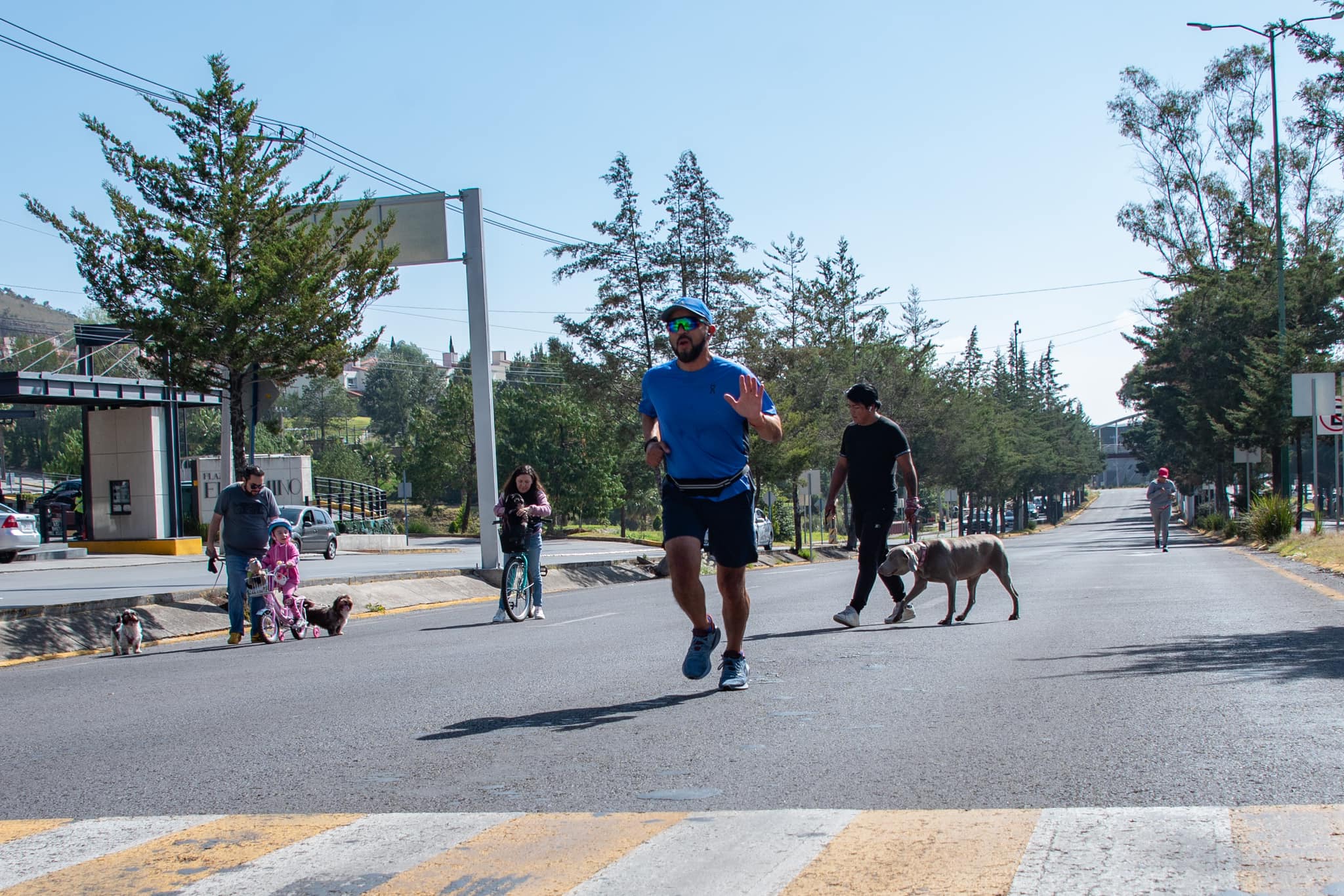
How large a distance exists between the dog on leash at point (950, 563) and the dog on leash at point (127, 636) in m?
6.77

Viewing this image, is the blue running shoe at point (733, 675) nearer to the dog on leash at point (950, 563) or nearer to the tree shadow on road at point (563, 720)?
the tree shadow on road at point (563, 720)

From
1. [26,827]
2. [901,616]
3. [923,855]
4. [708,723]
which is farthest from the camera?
[901,616]

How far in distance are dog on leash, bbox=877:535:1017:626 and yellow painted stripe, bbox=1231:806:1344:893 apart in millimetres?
6316

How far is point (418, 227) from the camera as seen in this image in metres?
20.8

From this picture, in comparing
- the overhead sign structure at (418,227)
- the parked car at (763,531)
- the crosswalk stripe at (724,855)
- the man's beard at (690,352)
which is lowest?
the parked car at (763,531)

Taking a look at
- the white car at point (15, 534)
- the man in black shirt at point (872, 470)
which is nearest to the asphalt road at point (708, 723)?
the man in black shirt at point (872, 470)

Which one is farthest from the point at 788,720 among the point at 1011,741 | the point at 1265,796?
the point at 1265,796

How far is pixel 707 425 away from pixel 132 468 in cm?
3161

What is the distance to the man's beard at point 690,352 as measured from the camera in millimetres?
6301

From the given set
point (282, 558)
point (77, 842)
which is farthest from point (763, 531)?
point (77, 842)

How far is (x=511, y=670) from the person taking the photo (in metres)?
8.25

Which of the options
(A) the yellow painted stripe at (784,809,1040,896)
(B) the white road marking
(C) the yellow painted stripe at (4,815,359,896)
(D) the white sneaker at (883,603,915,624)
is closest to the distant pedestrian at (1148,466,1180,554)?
(B) the white road marking

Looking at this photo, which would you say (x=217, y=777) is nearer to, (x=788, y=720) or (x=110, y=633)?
(x=788, y=720)

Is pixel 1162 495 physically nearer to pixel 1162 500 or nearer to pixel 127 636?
pixel 1162 500
